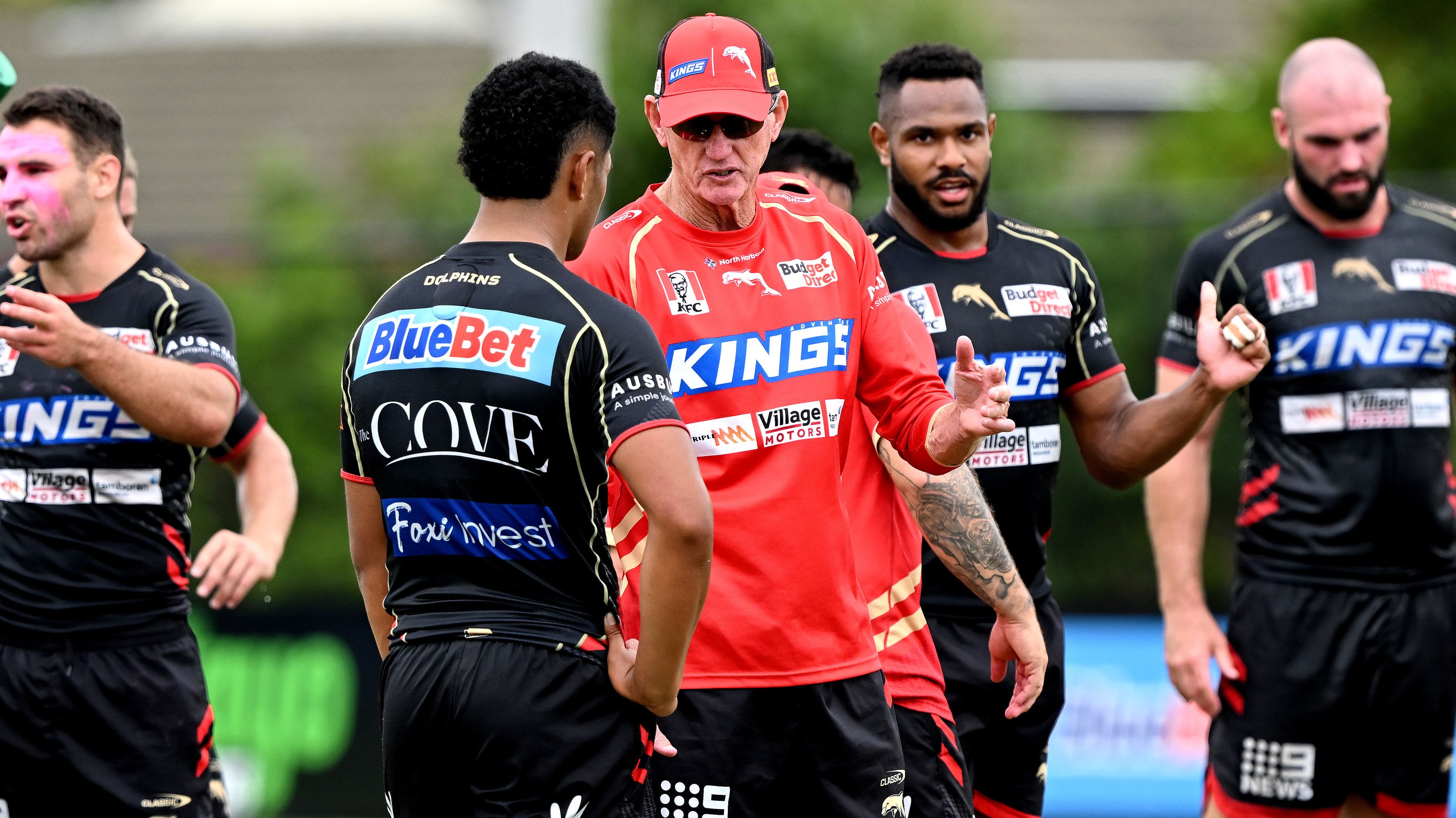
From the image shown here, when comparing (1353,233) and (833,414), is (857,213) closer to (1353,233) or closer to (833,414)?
(1353,233)

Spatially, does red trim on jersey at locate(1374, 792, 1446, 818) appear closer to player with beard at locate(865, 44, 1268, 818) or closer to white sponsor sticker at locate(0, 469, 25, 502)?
player with beard at locate(865, 44, 1268, 818)

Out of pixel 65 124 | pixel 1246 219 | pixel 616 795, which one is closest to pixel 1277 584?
pixel 1246 219

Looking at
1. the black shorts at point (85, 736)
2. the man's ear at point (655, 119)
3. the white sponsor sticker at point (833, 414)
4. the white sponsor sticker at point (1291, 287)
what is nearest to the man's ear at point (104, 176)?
the black shorts at point (85, 736)

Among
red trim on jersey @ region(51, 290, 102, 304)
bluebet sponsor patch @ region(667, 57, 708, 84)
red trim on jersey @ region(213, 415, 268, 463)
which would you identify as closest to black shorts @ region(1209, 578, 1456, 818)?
bluebet sponsor patch @ region(667, 57, 708, 84)

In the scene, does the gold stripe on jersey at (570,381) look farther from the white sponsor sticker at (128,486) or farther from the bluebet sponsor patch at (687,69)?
the white sponsor sticker at (128,486)

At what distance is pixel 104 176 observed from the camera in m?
4.98

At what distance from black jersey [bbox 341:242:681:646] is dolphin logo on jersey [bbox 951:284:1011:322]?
1682 millimetres

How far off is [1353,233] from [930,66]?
1.69 metres

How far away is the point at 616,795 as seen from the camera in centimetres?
345

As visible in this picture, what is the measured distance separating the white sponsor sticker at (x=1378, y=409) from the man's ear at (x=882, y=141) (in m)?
1.76

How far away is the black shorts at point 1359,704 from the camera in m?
5.45

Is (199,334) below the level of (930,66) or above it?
below

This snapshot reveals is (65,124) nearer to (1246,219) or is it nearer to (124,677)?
(124,677)

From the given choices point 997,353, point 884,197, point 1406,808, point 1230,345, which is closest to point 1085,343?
point 997,353
